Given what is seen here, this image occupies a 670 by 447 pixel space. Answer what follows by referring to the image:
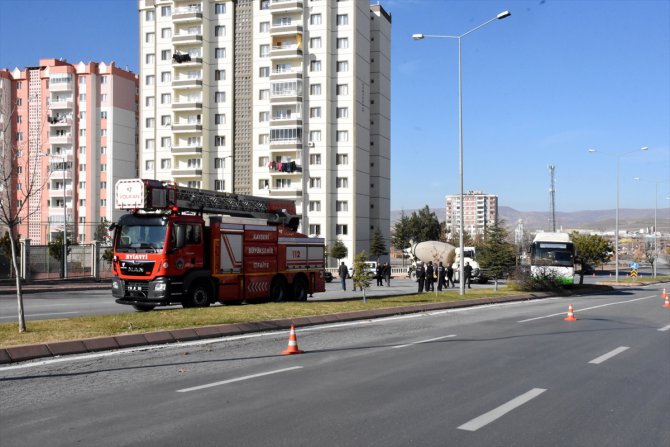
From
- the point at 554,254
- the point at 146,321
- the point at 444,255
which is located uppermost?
the point at 554,254

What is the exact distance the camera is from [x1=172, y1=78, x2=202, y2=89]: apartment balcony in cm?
7312

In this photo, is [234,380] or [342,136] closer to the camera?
[234,380]

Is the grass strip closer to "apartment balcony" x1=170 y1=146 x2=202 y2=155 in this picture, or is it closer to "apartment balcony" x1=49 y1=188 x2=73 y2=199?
"apartment balcony" x1=170 y1=146 x2=202 y2=155

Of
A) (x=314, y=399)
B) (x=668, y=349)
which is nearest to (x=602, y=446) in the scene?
(x=314, y=399)

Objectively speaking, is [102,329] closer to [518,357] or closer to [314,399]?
[314,399]

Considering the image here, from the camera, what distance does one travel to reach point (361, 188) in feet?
241

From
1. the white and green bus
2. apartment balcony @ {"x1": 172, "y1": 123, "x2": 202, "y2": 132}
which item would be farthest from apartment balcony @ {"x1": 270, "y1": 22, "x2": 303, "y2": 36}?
the white and green bus

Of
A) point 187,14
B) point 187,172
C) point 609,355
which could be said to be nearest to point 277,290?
point 609,355

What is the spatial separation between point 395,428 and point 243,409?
182 centimetres

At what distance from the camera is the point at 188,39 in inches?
2874

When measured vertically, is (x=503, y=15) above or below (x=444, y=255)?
above

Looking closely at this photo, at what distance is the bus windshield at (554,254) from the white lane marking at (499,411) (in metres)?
27.8

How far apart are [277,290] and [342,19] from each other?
54.2 m

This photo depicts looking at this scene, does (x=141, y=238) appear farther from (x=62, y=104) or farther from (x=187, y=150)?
(x=62, y=104)
